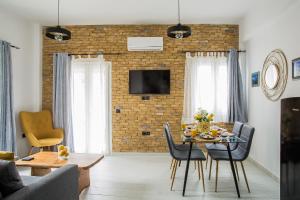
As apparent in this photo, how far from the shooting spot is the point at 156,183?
3.23m

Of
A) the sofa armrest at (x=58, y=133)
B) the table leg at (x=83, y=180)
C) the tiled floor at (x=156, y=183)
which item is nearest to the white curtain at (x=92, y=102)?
the sofa armrest at (x=58, y=133)

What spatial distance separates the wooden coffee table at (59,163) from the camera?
2.70m

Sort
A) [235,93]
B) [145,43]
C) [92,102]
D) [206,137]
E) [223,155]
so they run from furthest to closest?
[92,102]
[145,43]
[235,93]
[223,155]
[206,137]

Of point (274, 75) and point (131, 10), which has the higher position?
point (131, 10)

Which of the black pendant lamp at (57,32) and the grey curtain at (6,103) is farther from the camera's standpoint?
the grey curtain at (6,103)

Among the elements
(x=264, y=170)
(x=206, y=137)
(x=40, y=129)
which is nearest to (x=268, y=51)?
(x=206, y=137)

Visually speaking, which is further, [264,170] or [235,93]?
[235,93]

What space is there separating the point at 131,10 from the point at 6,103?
9.25 ft

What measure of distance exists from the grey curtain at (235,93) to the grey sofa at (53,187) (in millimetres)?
3365

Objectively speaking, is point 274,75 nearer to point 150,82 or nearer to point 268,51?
point 268,51

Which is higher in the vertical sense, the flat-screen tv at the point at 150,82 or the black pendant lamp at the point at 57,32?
the black pendant lamp at the point at 57,32

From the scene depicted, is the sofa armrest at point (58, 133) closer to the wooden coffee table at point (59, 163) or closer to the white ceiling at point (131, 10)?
the wooden coffee table at point (59, 163)

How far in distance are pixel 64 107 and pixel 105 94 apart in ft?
3.03

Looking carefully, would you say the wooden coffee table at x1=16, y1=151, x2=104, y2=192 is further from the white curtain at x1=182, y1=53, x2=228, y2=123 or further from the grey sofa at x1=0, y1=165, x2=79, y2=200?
the white curtain at x1=182, y1=53, x2=228, y2=123
